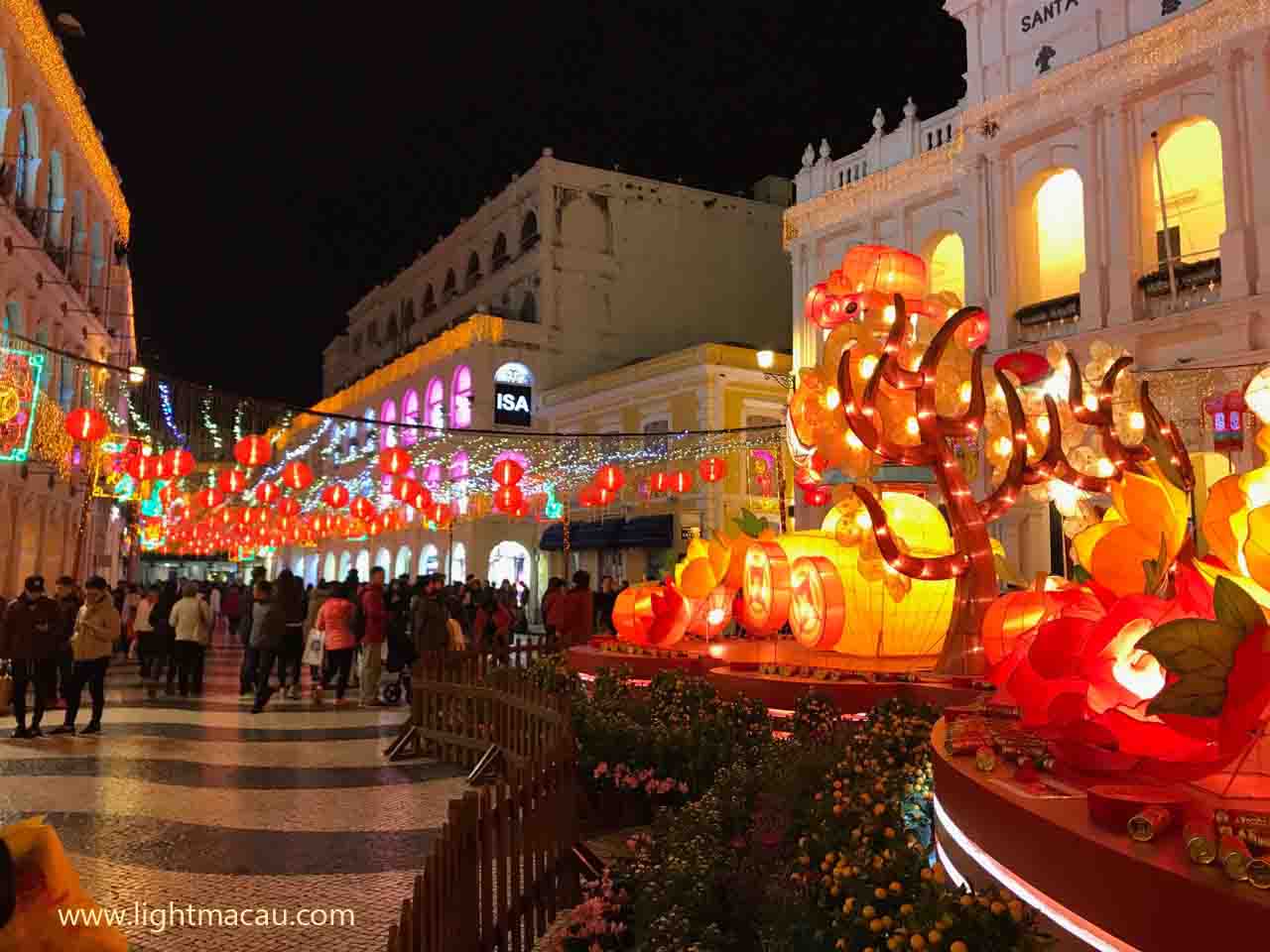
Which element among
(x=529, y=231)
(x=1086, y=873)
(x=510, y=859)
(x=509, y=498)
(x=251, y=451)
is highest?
(x=529, y=231)

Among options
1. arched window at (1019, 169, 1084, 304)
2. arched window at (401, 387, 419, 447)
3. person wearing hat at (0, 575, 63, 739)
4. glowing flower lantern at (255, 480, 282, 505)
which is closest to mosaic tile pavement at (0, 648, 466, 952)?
person wearing hat at (0, 575, 63, 739)

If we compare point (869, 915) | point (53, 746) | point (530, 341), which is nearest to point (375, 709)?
point (53, 746)

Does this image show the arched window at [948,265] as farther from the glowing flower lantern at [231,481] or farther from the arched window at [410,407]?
the arched window at [410,407]

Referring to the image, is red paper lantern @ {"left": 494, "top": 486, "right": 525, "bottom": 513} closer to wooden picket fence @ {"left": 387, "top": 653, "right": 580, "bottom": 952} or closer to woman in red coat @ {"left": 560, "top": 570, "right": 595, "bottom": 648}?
woman in red coat @ {"left": 560, "top": 570, "right": 595, "bottom": 648}

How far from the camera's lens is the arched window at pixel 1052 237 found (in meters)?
18.5

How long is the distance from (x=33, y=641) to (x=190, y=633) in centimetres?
354

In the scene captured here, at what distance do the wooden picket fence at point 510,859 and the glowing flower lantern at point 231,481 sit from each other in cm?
1672

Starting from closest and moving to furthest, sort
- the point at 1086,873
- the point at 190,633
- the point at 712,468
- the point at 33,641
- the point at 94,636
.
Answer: the point at 1086,873
the point at 33,641
the point at 94,636
the point at 190,633
the point at 712,468

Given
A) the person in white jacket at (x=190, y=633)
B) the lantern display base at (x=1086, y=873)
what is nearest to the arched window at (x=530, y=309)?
the person in white jacket at (x=190, y=633)

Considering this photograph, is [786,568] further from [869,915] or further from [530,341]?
[530,341]

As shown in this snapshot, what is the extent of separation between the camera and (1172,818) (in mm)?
2877

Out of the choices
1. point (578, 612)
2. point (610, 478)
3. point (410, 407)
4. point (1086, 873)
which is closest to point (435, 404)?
point (410, 407)

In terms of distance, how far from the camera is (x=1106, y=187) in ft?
55.8
